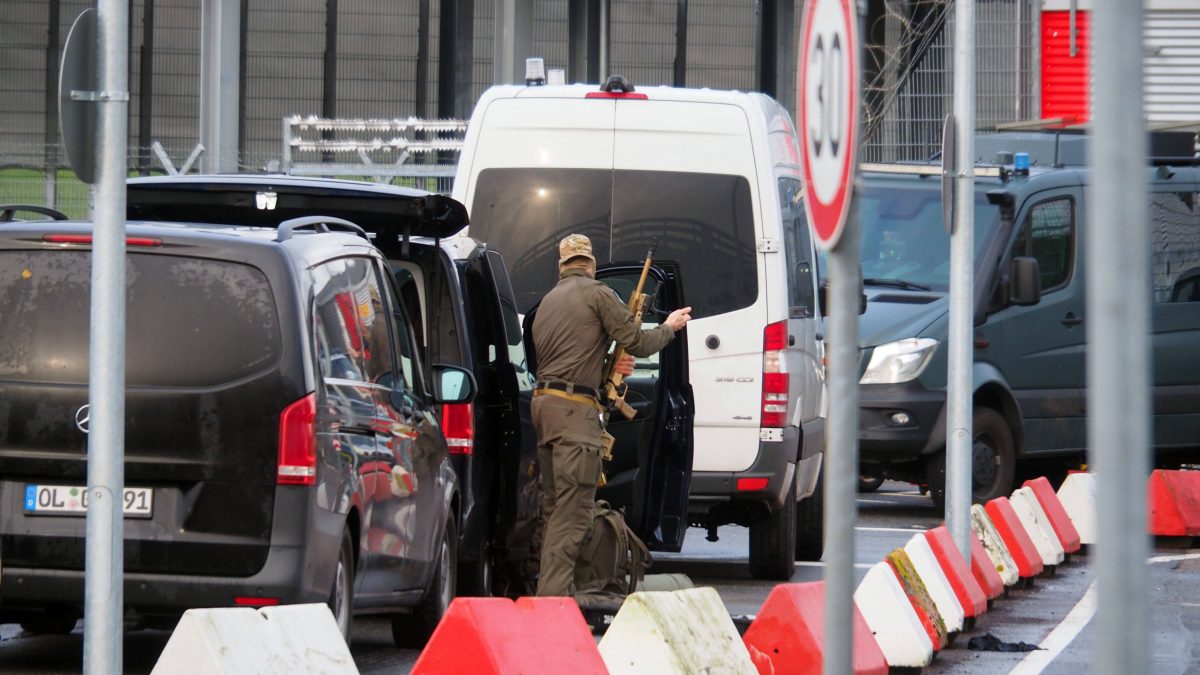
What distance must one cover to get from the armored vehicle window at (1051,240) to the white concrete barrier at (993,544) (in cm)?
519

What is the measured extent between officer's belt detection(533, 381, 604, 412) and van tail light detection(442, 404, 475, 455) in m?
0.44

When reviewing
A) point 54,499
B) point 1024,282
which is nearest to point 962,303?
point 54,499

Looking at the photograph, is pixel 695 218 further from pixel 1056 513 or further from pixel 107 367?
pixel 107 367

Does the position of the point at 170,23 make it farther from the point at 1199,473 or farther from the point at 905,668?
the point at 905,668

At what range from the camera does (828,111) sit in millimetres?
4309

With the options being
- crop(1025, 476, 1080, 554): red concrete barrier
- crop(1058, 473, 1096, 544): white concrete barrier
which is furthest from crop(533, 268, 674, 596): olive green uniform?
crop(1058, 473, 1096, 544): white concrete barrier

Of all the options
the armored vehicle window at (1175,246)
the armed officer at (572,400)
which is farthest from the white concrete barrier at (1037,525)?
the armored vehicle window at (1175,246)

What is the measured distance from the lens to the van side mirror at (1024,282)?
15.9 m

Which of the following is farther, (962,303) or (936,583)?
(962,303)

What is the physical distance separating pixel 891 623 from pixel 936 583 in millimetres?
974

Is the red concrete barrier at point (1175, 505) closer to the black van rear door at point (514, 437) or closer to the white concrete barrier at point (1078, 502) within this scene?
the white concrete barrier at point (1078, 502)

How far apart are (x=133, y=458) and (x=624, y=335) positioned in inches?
121

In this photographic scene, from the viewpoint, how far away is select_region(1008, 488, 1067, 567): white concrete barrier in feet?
41.4

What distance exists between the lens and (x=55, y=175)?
58.5 ft
